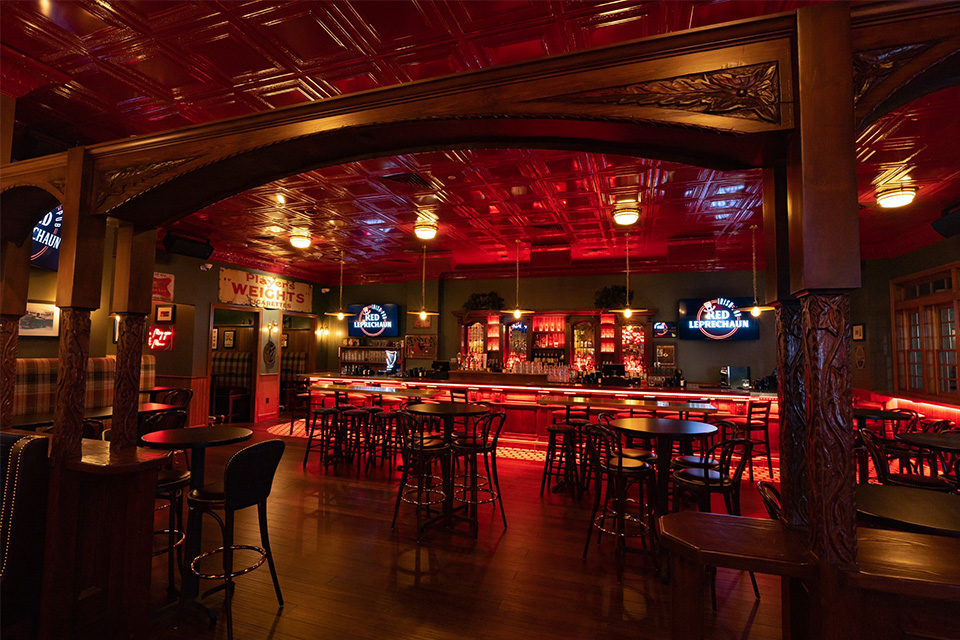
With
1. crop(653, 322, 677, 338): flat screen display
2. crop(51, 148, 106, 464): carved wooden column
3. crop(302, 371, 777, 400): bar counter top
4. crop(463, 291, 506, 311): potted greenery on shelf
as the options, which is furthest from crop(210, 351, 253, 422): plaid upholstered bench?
crop(653, 322, 677, 338): flat screen display

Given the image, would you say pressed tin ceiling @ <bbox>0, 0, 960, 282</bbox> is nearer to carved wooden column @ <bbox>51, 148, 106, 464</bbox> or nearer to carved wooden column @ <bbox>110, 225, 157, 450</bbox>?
carved wooden column @ <bbox>51, 148, 106, 464</bbox>

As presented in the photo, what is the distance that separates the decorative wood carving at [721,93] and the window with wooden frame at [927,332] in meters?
7.16

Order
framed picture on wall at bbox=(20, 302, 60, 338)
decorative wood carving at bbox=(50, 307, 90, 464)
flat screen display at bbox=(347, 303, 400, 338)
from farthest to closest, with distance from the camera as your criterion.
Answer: flat screen display at bbox=(347, 303, 400, 338) → framed picture on wall at bbox=(20, 302, 60, 338) → decorative wood carving at bbox=(50, 307, 90, 464)

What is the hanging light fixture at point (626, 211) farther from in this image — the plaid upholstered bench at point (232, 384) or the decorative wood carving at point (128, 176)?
the plaid upholstered bench at point (232, 384)

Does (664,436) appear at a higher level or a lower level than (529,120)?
lower

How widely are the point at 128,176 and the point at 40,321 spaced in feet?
13.6

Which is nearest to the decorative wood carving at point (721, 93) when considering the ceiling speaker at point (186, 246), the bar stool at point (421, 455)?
the bar stool at point (421, 455)

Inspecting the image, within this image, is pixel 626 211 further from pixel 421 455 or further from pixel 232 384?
pixel 232 384

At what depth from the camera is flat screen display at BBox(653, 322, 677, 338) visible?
9.97m

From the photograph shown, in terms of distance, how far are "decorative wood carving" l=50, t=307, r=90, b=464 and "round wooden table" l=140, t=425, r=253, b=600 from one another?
0.39 meters

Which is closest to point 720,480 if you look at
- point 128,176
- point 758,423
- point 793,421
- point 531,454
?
point 793,421

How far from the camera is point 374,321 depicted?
12.1 m

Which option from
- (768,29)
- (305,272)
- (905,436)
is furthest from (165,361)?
(905,436)

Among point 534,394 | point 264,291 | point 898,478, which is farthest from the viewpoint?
point 264,291
